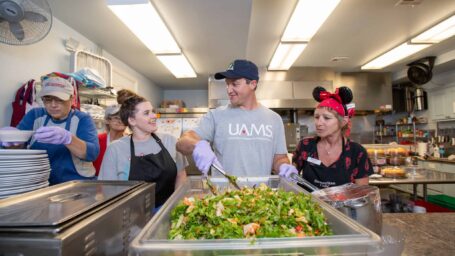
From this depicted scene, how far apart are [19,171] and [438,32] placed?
4692 mm

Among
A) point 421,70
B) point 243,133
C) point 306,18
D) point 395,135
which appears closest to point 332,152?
point 243,133

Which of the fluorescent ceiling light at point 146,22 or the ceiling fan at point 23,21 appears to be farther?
the fluorescent ceiling light at point 146,22

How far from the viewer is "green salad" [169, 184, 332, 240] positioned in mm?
666

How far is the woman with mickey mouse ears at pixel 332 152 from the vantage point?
177cm

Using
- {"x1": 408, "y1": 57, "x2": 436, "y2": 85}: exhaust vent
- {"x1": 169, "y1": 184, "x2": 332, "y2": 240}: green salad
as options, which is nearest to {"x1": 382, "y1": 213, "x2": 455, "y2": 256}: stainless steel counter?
{"x1": 169, "y1": 184, "x2": 332, "y2": 240}: green salad

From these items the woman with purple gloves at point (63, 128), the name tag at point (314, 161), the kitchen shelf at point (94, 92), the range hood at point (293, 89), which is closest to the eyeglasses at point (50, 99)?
the woman with purple gloves at point (63, 128)

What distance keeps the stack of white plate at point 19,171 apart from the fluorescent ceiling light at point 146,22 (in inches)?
64.7

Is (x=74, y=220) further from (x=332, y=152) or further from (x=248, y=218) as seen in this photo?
(x=332, y=152)

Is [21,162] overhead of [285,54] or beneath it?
beneath

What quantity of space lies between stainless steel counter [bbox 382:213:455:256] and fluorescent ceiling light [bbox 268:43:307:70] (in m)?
2.79

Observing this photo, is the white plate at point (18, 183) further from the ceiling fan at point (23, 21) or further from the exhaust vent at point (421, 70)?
the exhaust vent at point (421, 70)

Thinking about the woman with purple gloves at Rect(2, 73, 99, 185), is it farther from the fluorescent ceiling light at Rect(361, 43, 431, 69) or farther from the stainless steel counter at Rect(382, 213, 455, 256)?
the fluorescent ceiling light at Rect(361, 43, 431, 69)

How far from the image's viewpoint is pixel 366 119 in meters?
6.38

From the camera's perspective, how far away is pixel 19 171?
1.21m
